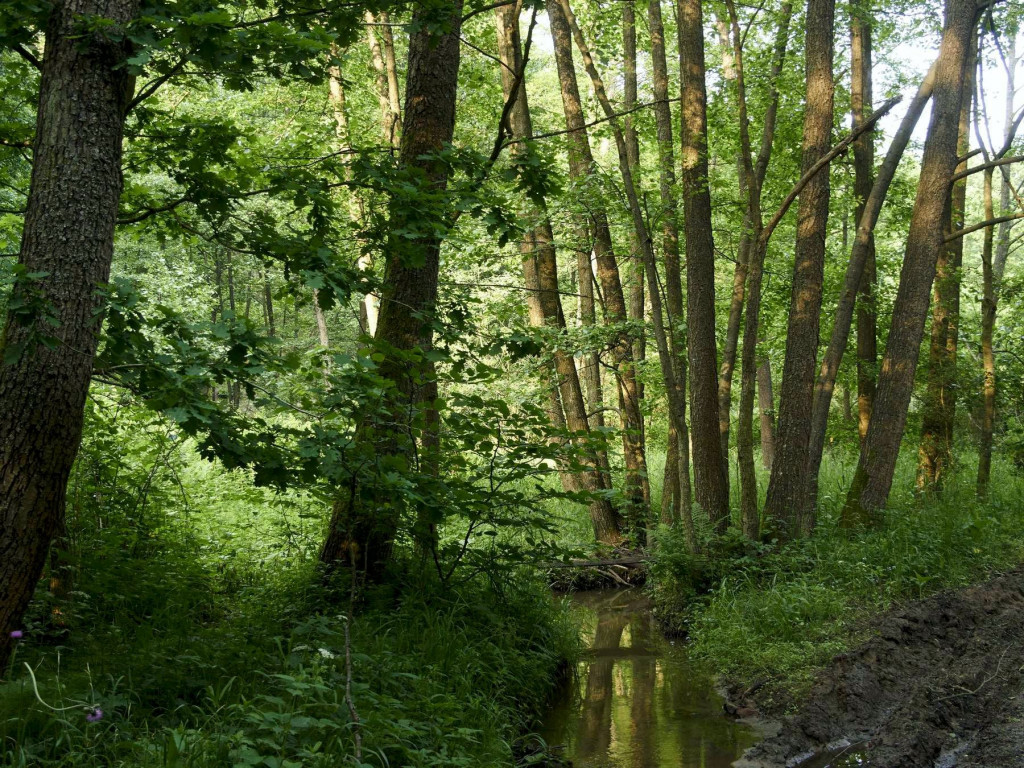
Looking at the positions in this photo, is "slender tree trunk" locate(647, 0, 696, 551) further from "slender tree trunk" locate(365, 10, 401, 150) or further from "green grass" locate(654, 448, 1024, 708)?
"slender tree trunk" locate(365, 10, 401, 150)

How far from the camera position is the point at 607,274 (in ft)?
44.5

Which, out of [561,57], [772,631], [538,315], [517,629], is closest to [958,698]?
[772,631]

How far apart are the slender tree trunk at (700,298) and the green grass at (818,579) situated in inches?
41.6

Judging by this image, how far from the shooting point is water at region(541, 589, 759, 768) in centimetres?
590

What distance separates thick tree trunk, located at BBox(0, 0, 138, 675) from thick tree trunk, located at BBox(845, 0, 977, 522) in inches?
352

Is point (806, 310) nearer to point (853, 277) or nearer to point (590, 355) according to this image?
point (853, 277)

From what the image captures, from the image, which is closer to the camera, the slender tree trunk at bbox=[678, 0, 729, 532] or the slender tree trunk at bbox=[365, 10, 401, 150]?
the slender tree trunk at bbox=[678, 0, 729, 532]

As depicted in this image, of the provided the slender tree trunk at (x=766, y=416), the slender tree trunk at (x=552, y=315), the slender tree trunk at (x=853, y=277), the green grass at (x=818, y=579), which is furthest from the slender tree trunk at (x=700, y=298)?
the slender tree trunk at (x=766, y=416)

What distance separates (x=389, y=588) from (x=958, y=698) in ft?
13.7

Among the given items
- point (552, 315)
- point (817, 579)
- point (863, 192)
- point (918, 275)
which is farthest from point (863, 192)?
point (817, 579)

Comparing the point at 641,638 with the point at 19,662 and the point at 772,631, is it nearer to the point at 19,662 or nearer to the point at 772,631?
the point at 772,631

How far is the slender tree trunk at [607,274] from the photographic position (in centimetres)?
1266

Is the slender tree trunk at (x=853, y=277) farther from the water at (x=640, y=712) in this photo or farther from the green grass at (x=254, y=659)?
the green grass at (x=254, y=659)

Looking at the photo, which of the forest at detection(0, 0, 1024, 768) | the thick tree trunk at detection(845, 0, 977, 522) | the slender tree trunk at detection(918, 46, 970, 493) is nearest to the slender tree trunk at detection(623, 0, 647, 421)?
the forest at detection(0, 0, 1024, 768)
